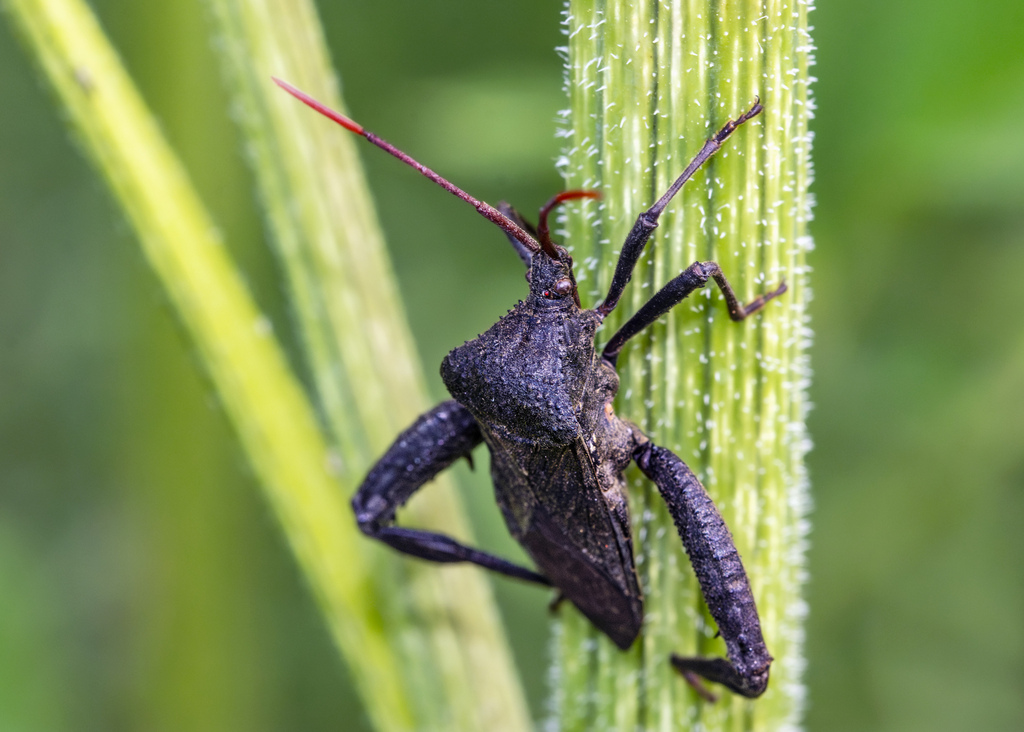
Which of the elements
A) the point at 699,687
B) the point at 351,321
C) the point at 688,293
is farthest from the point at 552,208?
the point at 699,687

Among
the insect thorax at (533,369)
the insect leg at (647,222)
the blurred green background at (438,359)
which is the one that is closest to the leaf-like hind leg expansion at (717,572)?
the insect thorax at (533,369)

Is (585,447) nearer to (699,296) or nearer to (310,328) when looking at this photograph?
(699,296)

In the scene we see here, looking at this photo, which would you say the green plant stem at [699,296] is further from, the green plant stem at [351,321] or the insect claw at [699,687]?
the green plant stem at [351,321]

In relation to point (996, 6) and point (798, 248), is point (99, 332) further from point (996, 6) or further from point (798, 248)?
point (996, 6)

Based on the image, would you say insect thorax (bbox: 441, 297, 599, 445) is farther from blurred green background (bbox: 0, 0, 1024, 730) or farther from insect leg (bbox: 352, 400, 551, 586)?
blurred green background (bbox: 0, 0, 1024, 730)

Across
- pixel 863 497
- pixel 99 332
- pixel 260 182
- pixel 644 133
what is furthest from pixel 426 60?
pixel 863 497

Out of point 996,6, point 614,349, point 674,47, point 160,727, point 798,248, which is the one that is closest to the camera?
point 674,47

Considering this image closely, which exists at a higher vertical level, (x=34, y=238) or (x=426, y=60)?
(x=426, y=60)
